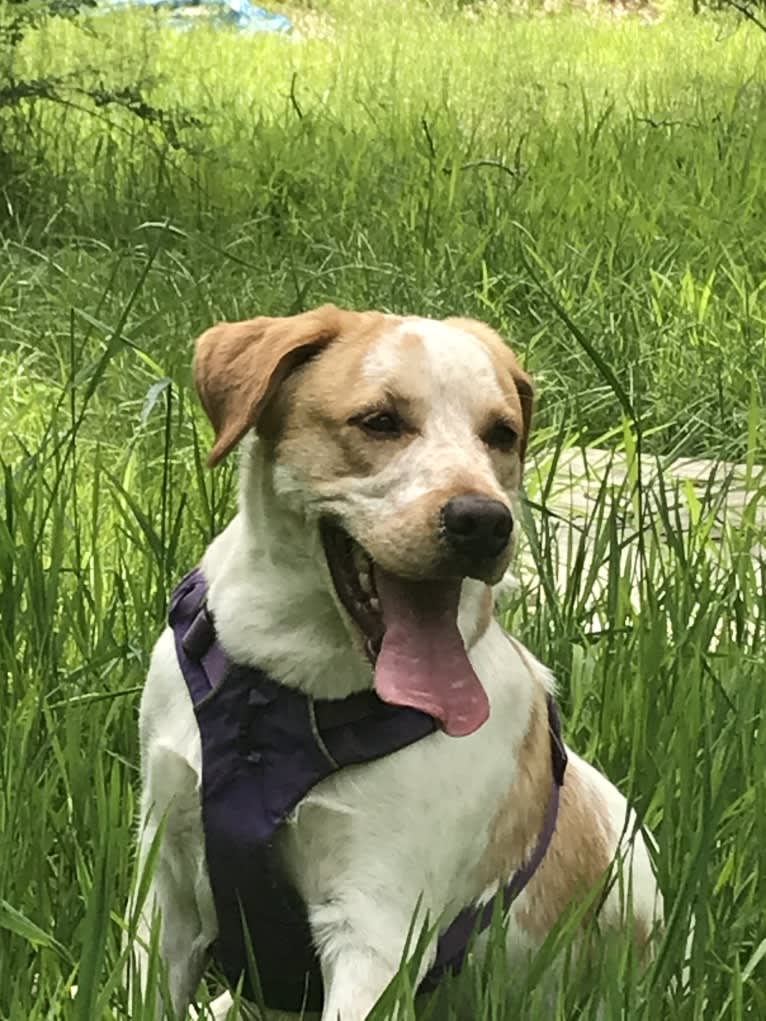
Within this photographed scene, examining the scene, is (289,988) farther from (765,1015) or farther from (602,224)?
(602,224)

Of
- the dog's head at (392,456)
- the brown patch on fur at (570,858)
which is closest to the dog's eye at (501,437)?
the dog's head at (392,456)

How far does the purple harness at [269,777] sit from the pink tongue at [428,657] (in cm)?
7

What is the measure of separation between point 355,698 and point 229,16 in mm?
12008

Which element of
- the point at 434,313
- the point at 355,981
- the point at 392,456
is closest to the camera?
the point at 355,981

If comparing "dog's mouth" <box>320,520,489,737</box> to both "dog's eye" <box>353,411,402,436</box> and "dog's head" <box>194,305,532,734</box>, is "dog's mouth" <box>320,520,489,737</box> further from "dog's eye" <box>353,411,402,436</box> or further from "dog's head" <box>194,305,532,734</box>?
"dog's eye" <box>353,411,402,436</box>

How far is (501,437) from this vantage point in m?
2.34

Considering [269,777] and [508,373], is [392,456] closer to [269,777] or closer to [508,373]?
[508,373]

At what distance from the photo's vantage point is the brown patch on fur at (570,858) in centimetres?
230

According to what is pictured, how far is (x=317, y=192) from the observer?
6875 millimetres

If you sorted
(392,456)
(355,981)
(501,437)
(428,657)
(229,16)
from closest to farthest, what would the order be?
(355,981) < (428,657) < (392,456) < (501,437) < (229,16)

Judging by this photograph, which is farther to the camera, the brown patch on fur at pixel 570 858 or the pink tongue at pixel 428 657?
the brown patch on fur at pixel 570 858

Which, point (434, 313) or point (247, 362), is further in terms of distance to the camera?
point (434, 313)

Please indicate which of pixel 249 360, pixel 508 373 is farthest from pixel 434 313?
pixel 249 360

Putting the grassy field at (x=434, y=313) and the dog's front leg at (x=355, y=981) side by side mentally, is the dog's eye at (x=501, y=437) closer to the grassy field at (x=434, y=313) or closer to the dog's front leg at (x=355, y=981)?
the grassy field at (x=434, y=313)
